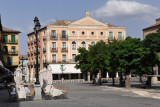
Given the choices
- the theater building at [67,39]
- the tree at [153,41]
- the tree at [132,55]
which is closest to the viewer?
the tree at [153,41]

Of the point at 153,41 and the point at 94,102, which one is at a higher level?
the point at 153,41

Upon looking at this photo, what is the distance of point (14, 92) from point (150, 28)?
6313 cm

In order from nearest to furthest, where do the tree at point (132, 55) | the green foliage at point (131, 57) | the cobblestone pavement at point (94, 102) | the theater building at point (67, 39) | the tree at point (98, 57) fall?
the cobblestone pavement at point (94, 102)
the tree at point (132, 55)
the green foliage at point (131, 57)
the tree at point (98, 57)
the theater building at point (67, 39)

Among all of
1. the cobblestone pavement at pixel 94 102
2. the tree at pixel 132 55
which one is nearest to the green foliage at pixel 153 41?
the tree at pixel 132 55

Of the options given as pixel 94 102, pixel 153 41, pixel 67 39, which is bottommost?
pixel 94 102

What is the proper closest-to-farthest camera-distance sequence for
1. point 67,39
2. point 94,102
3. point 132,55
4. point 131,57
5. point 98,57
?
point 94,102 < point 132,55 < point 131,57 < point 98,57 < point 67,39

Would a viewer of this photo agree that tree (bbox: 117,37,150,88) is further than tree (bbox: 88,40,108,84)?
No

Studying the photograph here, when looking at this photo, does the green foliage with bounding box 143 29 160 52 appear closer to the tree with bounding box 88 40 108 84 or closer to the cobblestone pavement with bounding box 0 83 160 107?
the cobblestone pavement with bounding box 0 83 160 107

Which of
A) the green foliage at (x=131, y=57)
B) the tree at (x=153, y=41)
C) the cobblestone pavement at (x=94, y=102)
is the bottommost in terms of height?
the cobblestone pavement at (x=94, y=102)

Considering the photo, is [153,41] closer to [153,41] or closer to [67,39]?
[153,41]

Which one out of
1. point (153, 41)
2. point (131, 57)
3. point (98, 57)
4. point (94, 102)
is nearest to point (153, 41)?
point (153, 41)

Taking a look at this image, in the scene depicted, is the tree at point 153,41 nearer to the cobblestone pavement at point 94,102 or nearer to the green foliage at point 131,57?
the green foliage at point 131,57

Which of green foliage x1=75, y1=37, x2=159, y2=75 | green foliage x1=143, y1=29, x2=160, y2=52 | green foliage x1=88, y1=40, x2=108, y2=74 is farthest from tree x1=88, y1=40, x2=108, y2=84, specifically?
green foliage x1=143, y1=29, x2=160, y2=52

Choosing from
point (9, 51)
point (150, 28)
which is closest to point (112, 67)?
point (9, 51)
